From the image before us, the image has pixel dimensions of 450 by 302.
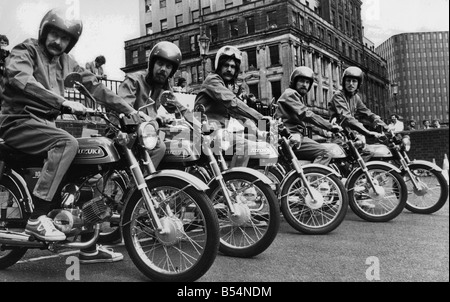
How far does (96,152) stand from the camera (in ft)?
8.27

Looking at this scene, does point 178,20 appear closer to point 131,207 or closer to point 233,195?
point 233,195

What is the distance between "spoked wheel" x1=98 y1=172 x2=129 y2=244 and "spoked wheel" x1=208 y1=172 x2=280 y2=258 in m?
0.66

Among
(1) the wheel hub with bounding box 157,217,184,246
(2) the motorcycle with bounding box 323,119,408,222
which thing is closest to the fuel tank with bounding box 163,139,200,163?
(1) the wheel hub with bounding box 157,217,184,246

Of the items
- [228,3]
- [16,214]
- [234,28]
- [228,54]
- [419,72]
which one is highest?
[228,3]

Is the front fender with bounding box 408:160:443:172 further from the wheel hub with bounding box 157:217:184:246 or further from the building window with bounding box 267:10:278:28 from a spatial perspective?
the wheel hub with bounding box 157:217:184:246

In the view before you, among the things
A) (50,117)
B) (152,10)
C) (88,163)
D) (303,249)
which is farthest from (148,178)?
(152,10)

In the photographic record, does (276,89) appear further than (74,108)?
Yes

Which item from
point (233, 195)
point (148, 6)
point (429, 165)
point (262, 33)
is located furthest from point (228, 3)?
point (429, 165)

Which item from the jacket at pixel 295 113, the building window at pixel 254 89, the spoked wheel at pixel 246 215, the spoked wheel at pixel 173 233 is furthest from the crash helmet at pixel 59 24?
the jacket at pixel 295 113

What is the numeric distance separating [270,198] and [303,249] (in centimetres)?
47

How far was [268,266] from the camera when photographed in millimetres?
2680

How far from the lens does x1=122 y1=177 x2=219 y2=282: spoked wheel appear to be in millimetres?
2238

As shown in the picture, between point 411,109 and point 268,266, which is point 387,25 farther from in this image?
point 268,266

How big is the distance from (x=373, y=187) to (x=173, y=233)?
2.67 m
